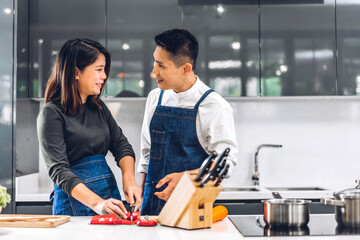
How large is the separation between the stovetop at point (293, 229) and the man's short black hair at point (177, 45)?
0.83 m

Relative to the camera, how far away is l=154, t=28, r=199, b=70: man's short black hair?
6.91 ft

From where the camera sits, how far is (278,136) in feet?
11.7

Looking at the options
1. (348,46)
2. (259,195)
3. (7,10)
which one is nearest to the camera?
(259,195)

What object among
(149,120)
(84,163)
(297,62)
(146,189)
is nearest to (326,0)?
(297,62)

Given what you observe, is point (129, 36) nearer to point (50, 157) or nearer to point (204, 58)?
point (204, 58)

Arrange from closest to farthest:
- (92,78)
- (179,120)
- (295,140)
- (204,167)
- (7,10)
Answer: (204,167) → (92,78) → (179,120) → (7,10) → (295,140)

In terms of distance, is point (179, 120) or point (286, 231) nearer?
point (286, 231)

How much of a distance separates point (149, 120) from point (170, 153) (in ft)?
0.78

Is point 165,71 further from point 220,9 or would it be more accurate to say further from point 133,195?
point 220,9

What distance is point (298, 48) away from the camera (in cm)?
321

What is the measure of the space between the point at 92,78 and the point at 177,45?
45cm

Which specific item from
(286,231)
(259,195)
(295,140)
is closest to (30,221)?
(286,231)

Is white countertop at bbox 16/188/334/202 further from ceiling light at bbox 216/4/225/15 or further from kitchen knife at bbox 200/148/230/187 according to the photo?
kitchen knife at bbox 200/148/230/187

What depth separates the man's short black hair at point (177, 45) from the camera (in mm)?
2107
